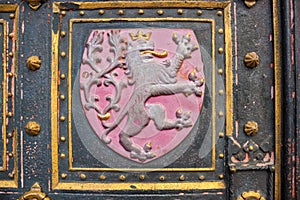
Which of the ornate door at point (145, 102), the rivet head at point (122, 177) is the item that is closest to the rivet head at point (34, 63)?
the ornate door at point (145, 102)

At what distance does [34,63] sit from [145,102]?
0.40 m

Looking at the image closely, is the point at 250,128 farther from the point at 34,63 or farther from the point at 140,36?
the point at 34,63

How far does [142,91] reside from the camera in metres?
1.23

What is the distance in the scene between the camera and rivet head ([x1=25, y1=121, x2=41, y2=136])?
123 centimetres

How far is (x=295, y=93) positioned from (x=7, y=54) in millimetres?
1002

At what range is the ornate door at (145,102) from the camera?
123 centimetres

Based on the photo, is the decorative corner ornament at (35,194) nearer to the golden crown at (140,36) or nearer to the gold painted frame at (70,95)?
the gold painted frame at (70,95)

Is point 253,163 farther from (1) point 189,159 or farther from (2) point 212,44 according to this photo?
(2) point 212,44

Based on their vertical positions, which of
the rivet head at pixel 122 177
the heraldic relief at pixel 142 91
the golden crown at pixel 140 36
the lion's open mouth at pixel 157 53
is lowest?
the rivet head at pixel 122 177

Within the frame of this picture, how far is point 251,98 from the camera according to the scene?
4.07ft

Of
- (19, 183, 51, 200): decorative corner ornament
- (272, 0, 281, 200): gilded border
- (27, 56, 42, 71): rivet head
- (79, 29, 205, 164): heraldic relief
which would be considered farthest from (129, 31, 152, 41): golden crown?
(19, 183, 51, 200): decorative corner ornament

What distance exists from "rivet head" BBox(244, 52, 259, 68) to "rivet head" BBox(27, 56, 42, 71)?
28.0 inches

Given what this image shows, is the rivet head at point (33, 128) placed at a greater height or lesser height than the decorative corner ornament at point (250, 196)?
greater

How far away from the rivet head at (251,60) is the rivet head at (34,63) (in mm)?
712
